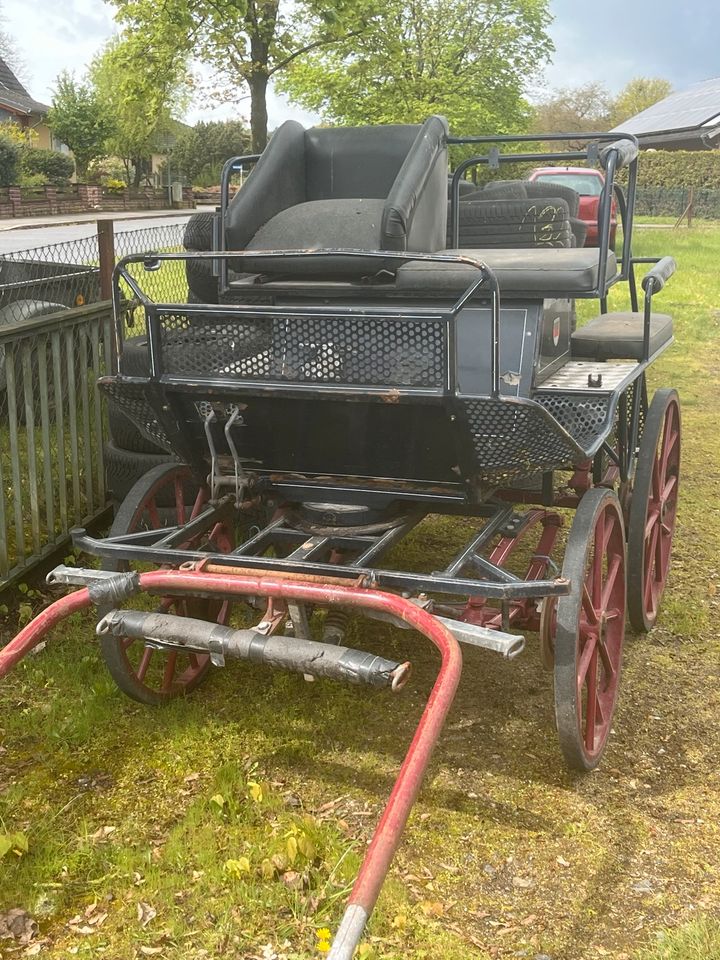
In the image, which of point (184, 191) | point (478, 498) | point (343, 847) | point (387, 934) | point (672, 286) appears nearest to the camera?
point (387, 934)

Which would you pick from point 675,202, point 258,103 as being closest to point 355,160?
point 258,103

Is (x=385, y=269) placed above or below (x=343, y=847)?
above

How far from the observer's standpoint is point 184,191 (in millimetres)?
46844

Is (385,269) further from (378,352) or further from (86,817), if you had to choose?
(86,817)

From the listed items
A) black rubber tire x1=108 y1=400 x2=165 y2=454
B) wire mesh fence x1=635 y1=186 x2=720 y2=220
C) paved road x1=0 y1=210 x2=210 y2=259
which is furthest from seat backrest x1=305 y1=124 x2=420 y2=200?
wire mesh fence x1=635 y1=186 x2=720 y2=220

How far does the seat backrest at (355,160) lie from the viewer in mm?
4410

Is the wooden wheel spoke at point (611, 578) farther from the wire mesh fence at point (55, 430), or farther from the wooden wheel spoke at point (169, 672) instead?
the wire mesh fence at point (55, 430)

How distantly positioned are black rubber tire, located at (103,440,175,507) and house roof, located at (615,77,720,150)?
3884 cm

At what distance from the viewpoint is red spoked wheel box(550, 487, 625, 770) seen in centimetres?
327

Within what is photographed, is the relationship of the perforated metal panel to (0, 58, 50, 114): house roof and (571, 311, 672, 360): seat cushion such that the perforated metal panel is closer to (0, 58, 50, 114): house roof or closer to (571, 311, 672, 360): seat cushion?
(571, 311, 672, 360): seat cushion

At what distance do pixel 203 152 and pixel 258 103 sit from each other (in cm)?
4491

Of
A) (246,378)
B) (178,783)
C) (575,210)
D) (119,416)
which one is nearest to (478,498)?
(246,378)

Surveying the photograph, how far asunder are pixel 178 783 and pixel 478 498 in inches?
56.9

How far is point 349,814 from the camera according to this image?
3381 mm
